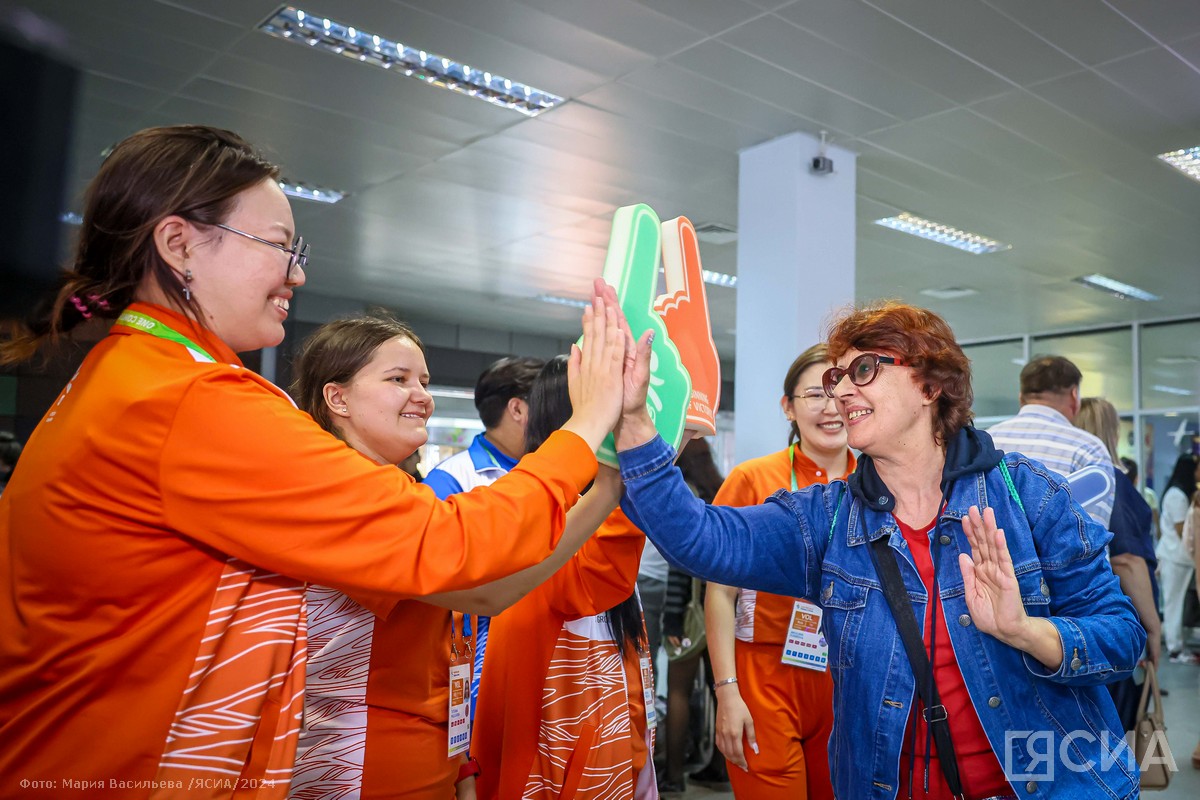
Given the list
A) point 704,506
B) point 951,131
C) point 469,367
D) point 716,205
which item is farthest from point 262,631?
point 469,367

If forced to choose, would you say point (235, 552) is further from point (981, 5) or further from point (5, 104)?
point (981, 5)

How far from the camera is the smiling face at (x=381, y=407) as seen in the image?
6.16ft

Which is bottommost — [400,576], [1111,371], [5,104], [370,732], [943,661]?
[370,732]

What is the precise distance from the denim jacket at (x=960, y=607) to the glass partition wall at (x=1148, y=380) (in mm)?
9456

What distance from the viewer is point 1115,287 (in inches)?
368

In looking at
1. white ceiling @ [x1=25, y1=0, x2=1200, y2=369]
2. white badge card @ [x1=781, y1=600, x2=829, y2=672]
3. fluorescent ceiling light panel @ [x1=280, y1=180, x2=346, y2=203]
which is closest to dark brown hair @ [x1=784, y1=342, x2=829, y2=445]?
white badge card @ [x1=781, y1=600, x2=829, y2=672]

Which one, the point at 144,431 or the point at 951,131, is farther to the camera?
the point at 951,131

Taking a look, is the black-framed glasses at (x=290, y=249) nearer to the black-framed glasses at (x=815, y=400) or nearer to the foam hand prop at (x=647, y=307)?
the foam hand prop at (x=647, y=307)

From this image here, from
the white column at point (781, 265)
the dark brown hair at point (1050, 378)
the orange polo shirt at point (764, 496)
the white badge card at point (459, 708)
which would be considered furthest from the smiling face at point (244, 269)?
the white column at point (781, 265)

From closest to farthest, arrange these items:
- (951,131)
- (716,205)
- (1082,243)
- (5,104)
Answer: (5,104) → (951,131) → (716,205) → (1082,243)

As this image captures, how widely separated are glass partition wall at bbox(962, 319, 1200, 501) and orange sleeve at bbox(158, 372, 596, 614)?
33.9 ft

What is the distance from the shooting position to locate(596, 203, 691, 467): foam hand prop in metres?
1.39

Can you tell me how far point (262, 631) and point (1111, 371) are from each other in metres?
12.3

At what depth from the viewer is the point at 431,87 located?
16.3 ft
